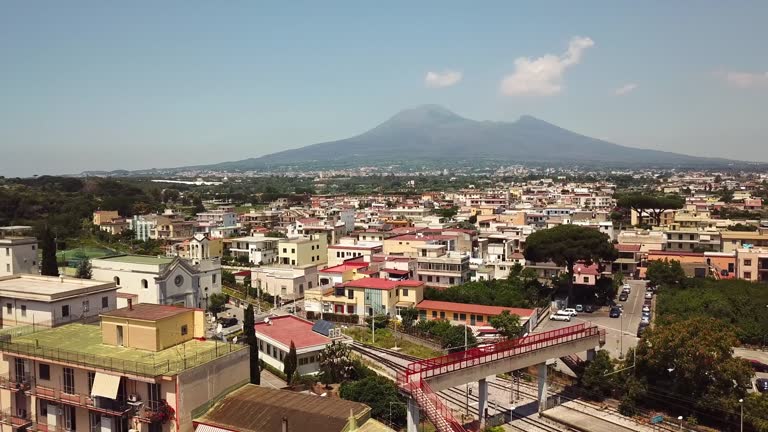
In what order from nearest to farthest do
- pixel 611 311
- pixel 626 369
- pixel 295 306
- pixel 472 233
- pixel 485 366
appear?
pixel 485 366 < pixel 626 369 < pixel 611 311 < pixel 295 306 < pixel 472 233

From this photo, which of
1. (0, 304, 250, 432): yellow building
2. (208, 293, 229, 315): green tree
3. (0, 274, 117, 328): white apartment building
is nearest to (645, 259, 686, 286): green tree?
(208, 293, 229, 315): green tree

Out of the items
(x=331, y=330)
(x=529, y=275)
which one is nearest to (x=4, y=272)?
(x=331, y=330)

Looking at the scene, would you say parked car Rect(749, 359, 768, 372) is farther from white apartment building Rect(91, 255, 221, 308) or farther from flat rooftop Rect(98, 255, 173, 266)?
flat rooftop Rect(98, 255, 173, 266)

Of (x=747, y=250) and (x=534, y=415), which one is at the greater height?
(x=747, y=250)

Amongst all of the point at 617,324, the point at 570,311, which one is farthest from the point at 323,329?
the point at 617,324

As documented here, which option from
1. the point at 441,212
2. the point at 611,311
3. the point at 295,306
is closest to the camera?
the point at 611,311

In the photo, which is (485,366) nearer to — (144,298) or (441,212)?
(144,298)

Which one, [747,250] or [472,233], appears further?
[472,233]
